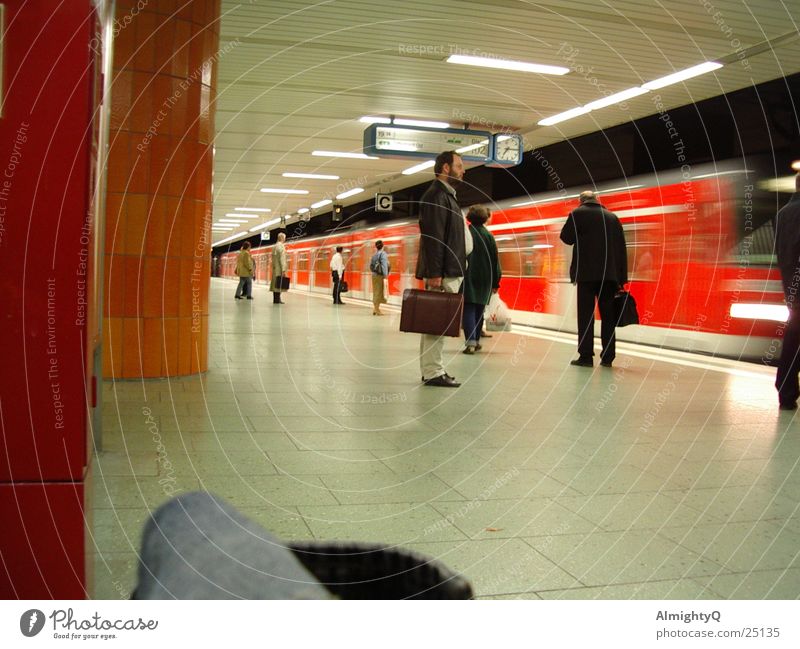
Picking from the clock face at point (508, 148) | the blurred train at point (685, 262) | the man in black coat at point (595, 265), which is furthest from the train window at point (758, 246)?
the clock face at point (508, 148)

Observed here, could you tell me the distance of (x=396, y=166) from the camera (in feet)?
68.1

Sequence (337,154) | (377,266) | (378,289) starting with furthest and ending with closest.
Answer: (377,266) → (378,289) → (337,154)

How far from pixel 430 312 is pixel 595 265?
2.67 metres

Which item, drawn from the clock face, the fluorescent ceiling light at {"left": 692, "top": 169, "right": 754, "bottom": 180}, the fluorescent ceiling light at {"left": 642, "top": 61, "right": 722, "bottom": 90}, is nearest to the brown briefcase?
the fluorescent ceiling light at {"left": 692, "top": 169, "right": 754, "bottom": 180}

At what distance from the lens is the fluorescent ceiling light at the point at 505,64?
1013cm

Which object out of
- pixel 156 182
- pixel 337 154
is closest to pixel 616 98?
pixel 337 154

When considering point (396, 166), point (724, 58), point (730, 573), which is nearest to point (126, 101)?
point (730, 573)

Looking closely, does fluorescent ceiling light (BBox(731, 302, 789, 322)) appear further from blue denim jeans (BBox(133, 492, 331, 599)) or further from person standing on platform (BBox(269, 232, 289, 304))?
person standing on platform (BBox(269, 232, 289, 304))

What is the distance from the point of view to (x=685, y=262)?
10.4 m

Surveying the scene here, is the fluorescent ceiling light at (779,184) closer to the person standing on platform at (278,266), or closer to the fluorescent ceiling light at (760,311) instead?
the fluorescent ceiling light at (760,311)

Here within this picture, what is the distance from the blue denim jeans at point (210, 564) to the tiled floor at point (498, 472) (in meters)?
0.73

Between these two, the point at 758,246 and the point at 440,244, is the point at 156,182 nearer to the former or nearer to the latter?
the point at 440,244

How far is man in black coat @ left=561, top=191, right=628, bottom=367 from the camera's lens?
26.0 feet

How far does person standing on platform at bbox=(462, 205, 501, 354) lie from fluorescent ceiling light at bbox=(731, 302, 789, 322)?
3055 millimetres
